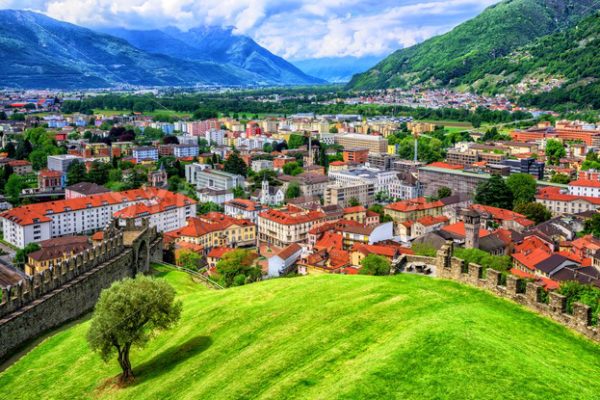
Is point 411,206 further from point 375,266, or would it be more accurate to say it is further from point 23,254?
point 23,254

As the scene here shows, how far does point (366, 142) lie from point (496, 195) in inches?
2949

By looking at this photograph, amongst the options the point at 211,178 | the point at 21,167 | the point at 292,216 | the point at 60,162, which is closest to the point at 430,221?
the point at 292,216

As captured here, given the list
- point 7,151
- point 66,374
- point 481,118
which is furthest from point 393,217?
point 481,118

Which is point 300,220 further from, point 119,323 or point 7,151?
point 7,151

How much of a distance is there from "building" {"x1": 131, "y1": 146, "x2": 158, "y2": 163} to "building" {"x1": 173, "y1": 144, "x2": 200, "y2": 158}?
5.85m

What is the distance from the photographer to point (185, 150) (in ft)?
516

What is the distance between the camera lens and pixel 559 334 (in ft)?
59.3

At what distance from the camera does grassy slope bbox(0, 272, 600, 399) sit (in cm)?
1390

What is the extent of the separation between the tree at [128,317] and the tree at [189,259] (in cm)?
3722

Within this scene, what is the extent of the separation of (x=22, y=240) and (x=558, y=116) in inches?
6672

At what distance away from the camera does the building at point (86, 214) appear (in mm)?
78188

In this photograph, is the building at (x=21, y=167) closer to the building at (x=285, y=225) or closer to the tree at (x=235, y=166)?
the tree at (x=235, y=166)

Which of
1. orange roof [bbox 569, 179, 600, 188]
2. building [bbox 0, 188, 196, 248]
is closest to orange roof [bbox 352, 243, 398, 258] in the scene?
building [bbox 0, 188, 196, 248]

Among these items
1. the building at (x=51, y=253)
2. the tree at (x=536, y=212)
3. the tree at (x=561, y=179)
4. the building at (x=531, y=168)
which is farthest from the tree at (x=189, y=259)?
the tree at (x=561, y=179)
